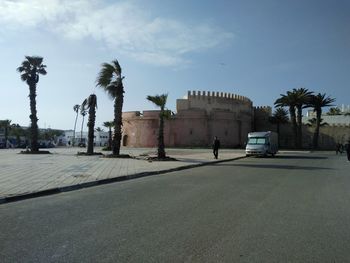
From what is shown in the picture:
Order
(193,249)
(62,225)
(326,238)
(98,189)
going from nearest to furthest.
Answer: (193,249), (326,238), (62,225), (98,189)

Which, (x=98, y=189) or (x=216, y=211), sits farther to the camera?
(x=98, y=189)

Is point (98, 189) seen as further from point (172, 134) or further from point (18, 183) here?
point (172, 134)

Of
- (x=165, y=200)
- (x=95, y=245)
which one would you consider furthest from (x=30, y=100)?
(x=95, y=245)

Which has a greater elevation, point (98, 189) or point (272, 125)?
point (272, 125)

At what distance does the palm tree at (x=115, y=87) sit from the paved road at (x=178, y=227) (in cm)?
1893

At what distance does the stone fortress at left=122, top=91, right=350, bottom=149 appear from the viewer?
6919 centimetres

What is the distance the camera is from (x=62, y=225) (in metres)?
7.07

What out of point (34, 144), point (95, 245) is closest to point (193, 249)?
Result: point (95, 245)

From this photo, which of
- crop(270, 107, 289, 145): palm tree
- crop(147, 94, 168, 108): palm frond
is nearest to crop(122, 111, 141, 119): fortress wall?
crop(270, 107, 289, 145): palm tree

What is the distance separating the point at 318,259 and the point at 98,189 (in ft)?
26.9

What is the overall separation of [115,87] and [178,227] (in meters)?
24.4

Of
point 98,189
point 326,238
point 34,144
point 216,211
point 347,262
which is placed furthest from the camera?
point 34,144

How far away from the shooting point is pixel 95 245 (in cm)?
577

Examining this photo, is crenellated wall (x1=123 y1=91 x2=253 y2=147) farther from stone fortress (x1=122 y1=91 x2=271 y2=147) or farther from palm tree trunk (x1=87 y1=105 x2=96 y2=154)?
palm tree trunk (x1=87 y1=105 x2=96 y2=154)
